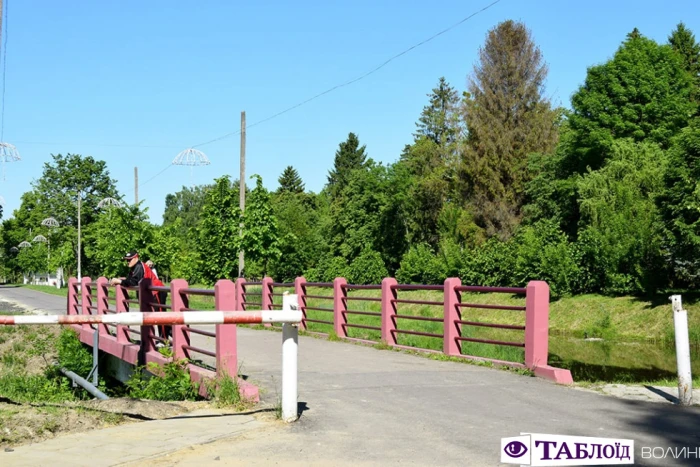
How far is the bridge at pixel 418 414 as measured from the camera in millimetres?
6059

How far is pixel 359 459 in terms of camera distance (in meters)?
5.83

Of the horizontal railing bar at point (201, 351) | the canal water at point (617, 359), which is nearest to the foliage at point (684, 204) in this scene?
the canal water at point (617, 359)

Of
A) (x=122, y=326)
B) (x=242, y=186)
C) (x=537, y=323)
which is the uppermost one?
(x=242, y=186)

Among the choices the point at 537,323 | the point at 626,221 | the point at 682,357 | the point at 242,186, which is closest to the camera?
the point at 682,357

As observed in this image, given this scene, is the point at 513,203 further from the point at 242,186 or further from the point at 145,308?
the point at 145,308

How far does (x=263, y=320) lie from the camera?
7.05m

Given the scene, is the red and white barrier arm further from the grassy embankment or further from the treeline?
the treeline

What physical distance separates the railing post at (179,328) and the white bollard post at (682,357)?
21.0ft

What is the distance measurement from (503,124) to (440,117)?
971 inches

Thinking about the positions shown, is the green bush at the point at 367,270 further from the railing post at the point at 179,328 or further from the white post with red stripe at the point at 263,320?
the white post with red stripe at the point at 263,320

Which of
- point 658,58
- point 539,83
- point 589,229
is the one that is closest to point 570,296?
point 589,229

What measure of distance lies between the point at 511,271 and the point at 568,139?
12.3m

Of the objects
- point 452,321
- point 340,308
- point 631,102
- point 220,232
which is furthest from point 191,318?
point 631,102

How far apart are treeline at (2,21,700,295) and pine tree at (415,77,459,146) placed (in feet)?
0.56
